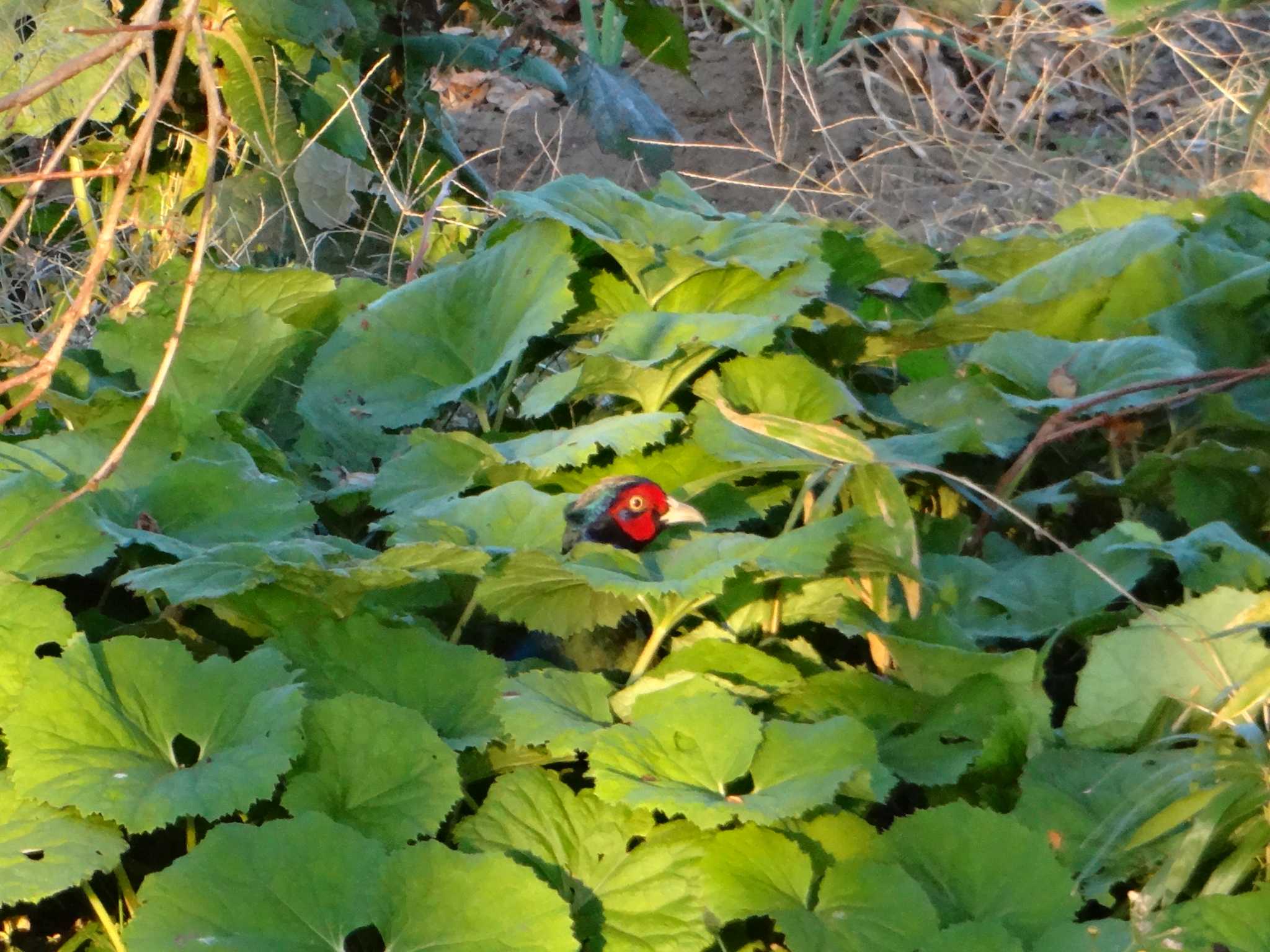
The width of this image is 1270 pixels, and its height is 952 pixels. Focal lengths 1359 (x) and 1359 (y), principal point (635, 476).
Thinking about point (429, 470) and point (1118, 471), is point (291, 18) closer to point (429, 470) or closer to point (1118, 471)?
point (429, 470)

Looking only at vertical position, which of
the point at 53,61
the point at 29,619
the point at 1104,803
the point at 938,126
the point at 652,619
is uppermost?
the point at 53,61

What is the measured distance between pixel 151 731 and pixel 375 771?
25cm

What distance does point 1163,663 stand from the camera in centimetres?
160

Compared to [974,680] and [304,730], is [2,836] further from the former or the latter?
[974,680]

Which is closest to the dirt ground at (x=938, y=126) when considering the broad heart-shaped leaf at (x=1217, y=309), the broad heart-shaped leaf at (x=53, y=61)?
the broad heart-shaped leaf at (x=53, y=61)

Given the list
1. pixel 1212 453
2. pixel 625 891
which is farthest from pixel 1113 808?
pixel 1212 453

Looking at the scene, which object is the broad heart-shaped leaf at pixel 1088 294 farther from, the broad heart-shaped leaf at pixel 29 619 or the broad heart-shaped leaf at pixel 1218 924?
the broad heart-shaped leaf at pixel 29 619

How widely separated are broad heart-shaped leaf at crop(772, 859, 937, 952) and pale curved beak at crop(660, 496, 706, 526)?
0.60m

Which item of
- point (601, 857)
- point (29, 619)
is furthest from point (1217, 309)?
point (29, 619)

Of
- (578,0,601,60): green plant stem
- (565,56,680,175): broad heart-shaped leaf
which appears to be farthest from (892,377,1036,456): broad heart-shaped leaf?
(578,0,601,60): green plant stem

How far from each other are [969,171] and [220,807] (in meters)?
5.82

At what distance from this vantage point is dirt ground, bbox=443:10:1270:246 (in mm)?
5777

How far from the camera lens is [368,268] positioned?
400cm

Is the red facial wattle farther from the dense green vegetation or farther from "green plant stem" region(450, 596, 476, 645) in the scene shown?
"green plant stem" region(450, 596, 476, 645)
